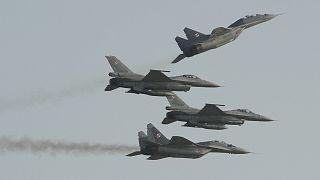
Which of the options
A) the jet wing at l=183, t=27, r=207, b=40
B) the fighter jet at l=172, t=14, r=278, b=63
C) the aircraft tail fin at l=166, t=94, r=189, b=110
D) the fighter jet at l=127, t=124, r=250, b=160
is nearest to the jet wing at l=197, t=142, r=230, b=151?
the fighter jet at l=127, t=124, r=250, b=160

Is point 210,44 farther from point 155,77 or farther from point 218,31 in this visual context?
point 155,77

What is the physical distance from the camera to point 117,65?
391 ft

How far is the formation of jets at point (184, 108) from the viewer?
11469 centimetres

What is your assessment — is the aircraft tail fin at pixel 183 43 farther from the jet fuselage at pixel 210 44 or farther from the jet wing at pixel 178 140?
the jet wing at pixel 178 140

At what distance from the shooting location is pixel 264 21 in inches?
5079

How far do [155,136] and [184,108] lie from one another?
19.2ft

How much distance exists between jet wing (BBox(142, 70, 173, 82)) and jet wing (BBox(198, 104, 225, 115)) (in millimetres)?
6046

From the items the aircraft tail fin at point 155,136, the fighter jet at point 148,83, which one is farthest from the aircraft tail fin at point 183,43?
the aircraft tail fin at point 155,136

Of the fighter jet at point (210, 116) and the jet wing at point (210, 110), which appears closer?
the jet wing at point (210, 110)

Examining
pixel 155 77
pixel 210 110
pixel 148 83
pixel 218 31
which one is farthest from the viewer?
pixel 210 110

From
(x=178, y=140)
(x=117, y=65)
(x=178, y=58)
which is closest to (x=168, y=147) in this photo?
(x=178, y=140)

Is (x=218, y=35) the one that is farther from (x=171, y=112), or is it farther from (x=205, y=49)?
(x=171, y=112)

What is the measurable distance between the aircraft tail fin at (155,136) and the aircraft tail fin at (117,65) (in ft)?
26.4

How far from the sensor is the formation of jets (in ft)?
376
